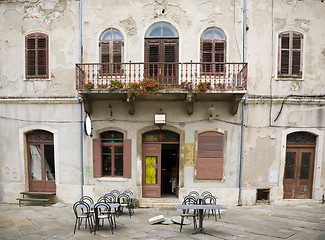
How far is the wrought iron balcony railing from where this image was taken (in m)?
9.31

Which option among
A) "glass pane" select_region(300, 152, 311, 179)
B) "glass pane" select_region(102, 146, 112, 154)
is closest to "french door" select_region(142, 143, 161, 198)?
"glass pane" select_region(102, 146, 112, 154)

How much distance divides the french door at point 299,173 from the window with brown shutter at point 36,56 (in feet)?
34.6

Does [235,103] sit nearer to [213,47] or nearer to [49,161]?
[213,47]

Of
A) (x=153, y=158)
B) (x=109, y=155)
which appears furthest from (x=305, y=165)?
(x=109, y=155)

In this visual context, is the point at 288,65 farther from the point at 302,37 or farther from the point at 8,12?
the point at 8,12

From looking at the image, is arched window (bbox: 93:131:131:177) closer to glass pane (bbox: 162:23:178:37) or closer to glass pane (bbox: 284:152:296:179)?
glass pane (bbox: 162:23:178:37)

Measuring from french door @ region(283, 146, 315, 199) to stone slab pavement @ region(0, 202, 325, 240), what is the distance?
1.60 feet

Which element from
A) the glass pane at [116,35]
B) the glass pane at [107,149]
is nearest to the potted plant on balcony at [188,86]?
the glass pane at [116,35]

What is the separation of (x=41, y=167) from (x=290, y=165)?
10388 millimetres

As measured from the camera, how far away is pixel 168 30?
32.7 feet

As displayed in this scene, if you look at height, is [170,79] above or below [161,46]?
below

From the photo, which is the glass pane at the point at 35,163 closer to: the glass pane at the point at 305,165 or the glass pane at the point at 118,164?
the glass pane at the point at 118,164

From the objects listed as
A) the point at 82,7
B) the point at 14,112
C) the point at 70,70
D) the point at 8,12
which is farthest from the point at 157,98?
the point at 8,12

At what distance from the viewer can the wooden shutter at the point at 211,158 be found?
393 inches
